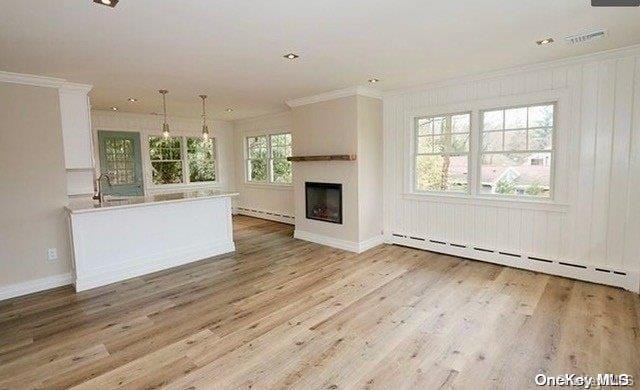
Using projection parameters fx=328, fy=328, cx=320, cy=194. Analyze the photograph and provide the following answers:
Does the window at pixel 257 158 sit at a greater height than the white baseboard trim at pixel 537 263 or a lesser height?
greater

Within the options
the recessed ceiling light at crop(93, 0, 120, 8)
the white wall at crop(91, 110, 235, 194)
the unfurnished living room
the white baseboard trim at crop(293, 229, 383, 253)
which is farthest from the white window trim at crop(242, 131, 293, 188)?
the recessed ceiling light at crop(93, 0, 120, 8)

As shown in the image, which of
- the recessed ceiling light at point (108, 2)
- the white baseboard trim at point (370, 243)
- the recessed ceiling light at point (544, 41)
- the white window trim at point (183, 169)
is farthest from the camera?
the white window trim at point (183, 169)

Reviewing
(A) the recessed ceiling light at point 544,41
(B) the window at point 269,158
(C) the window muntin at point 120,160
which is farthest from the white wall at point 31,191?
(A) the recessed ceiling light at point 544,41

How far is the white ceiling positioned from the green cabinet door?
106 inches

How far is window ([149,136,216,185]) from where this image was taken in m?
7.28

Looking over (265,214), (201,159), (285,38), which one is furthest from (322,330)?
(201,159)

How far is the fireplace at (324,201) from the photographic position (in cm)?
530

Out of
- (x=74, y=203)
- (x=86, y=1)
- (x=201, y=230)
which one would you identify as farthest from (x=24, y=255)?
(x=86, y=1)

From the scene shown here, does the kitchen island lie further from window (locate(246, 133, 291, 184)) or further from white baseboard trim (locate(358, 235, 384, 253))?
window (locate(246, 133, 291, 184))

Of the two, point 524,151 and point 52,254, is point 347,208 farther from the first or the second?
point 52,254

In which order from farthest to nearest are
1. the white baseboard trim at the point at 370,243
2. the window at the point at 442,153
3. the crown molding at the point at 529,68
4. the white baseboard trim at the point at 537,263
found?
the white baseboard trim at the point at 370,243 → the window at the point at 442,153 → the white baseboard trim at the point at 537,263 → the crown molding at the point at 529,68

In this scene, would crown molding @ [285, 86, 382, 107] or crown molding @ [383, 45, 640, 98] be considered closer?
crown molding @ [383, 45, 640, 98]

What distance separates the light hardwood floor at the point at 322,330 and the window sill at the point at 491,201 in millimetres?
805

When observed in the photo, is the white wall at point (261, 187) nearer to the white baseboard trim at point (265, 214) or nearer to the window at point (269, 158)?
the white baseboard trim at point (265, 214)
